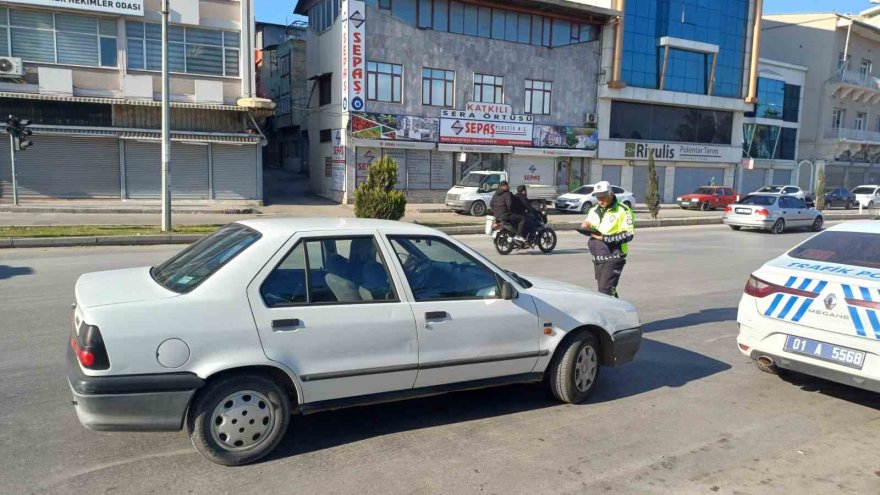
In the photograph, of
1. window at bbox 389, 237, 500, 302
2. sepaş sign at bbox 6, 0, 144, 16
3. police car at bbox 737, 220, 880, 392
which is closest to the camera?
window at bbox 389, 237, 500, 302

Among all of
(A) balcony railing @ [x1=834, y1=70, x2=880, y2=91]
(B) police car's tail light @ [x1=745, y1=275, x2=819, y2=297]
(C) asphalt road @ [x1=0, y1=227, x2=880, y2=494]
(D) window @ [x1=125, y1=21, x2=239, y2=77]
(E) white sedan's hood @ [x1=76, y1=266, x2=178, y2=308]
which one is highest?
(A) balcony railing @ [x1=834, y1=70, x2=880, y2=91]

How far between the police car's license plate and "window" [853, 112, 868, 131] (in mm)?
58410

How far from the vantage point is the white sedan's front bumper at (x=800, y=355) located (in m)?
4.79

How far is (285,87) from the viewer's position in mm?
41656

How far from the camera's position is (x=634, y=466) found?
397 cm

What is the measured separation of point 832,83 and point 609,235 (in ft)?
173

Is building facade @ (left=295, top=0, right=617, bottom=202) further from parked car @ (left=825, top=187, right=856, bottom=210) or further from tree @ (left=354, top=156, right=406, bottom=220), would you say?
parked car @ (left=825, top=187, right=856, bottom=210)

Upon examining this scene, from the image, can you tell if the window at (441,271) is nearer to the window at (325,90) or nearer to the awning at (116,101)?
the awning at (116,101)

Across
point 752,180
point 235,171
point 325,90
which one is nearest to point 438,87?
point 325,90

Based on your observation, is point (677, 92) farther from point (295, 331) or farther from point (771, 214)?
point (295, 331)

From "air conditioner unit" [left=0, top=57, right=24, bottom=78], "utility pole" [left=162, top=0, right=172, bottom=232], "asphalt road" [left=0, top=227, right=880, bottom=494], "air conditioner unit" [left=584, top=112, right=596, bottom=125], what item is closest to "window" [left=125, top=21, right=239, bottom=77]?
"air conditioner unit" [left=0, top=57, right=24, bottom=78]

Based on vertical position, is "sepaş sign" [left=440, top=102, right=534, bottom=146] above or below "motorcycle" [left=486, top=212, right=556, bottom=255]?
above

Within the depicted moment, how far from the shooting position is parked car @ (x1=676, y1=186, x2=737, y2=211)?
1335 inches

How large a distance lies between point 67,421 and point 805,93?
189 feet
